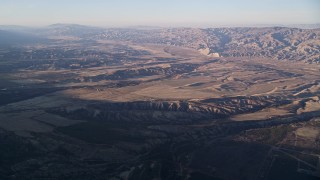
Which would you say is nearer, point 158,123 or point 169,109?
point 158,123

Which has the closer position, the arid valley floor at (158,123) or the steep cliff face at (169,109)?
the arid valley floor at (158,123)

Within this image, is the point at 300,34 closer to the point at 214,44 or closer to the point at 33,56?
the point at 214,44

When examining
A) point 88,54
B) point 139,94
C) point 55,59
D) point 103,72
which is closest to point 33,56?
point 55,59

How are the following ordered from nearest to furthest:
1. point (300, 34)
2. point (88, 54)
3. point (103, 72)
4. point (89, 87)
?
1. point (89, 87)
2. point (103, 72)
3. point (88, 54)
4. point (300, 34)

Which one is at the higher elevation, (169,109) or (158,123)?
(169,109)

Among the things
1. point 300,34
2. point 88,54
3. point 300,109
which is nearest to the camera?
point 300,109

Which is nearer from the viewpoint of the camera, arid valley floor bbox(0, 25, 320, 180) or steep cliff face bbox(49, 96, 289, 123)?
arid valley floor bbox(0, 25, 320, 180)

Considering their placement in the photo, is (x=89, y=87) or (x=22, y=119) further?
(x=89, y=87)

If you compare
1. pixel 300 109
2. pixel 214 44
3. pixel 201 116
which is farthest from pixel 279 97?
pixel 214 44
